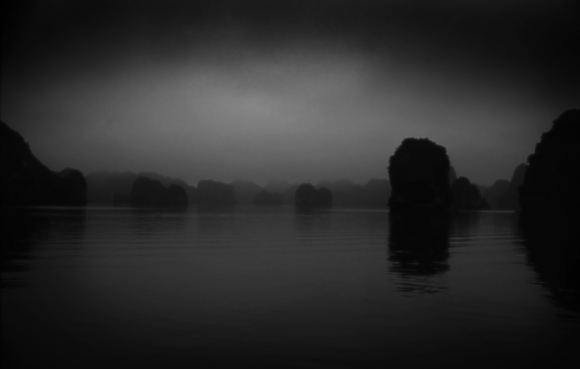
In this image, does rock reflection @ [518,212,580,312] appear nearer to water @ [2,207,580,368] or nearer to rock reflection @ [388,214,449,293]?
water @ [2,207,580,368]

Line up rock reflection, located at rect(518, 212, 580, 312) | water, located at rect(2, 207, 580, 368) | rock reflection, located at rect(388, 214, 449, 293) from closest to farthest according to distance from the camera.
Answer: water, located at rect(2, 207, 580, 368) → rock reflection, located at rect(518, 212, 580, 312) → rock reflection, located at rect(388, 214, 449, 293)

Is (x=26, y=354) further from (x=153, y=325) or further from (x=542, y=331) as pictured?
(x=542, y=331)

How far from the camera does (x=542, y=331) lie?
11992 millimetres

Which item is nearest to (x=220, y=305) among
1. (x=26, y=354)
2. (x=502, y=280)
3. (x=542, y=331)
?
(x=26, y=354)

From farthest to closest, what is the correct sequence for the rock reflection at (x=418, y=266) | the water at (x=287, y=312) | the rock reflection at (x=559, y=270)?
1. the rock reflection at (x=418, y=266)
2. the rock reflection at (x=559, y=270)
3. the water at (x=287, y=312)

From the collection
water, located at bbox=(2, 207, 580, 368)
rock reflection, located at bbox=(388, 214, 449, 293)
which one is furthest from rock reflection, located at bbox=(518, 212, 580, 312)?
rock reflection, located at bbox=(388, 214, 449, 293)

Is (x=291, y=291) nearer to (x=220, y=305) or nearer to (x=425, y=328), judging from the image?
(x=220, y=305)

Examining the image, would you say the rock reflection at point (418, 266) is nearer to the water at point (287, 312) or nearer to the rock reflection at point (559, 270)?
the water at point (287, 312)

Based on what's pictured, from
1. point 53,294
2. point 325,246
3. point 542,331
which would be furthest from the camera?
point 325,246

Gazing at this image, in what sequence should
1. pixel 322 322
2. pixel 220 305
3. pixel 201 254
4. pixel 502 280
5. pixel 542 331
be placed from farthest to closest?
pixel 201 254
pixel 502 280
pixel 220 305
pixel 322 322
pixel 542 331

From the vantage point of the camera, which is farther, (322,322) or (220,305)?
(220,305)

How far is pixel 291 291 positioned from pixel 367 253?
1443 centimetres

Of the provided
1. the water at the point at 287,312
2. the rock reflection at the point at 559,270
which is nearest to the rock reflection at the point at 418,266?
the water at the point at 287,312

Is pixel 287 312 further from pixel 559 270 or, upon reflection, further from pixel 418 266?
pixel 559 270
